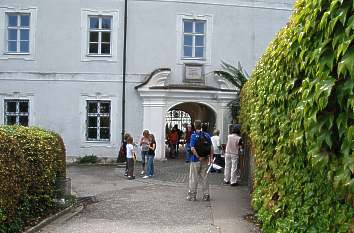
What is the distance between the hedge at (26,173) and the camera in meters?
7.37

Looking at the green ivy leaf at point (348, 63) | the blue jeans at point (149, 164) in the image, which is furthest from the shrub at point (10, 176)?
the blue jeans at point (149, 164)

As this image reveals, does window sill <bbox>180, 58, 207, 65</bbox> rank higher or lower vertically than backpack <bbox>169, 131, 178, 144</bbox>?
higher

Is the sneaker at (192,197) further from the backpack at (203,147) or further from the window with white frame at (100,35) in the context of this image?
the window with white frame at (100,35)

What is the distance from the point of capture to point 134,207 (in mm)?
10930

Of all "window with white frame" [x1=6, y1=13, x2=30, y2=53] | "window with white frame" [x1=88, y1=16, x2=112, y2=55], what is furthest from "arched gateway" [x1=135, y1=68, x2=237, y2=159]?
"window with white frame" [x1=6, y1=13, x2=30, y2=53]

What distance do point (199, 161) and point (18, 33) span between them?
550 inches

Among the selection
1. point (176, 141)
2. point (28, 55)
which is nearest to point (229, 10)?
point (176, 141)

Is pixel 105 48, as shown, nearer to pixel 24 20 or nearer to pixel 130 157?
pixel 24 20

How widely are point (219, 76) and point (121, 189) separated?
9.67 m

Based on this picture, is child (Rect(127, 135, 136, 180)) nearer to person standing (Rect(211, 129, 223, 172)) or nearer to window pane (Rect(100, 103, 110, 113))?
person standing (Rect(211, 129, 223, 172))

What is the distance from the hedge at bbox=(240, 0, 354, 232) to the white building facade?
52.0 feet

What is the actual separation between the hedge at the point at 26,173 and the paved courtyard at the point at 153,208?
54 centimetres

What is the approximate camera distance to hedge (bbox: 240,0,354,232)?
3.24m

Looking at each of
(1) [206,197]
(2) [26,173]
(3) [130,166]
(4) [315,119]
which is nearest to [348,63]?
(4) [315,119]
